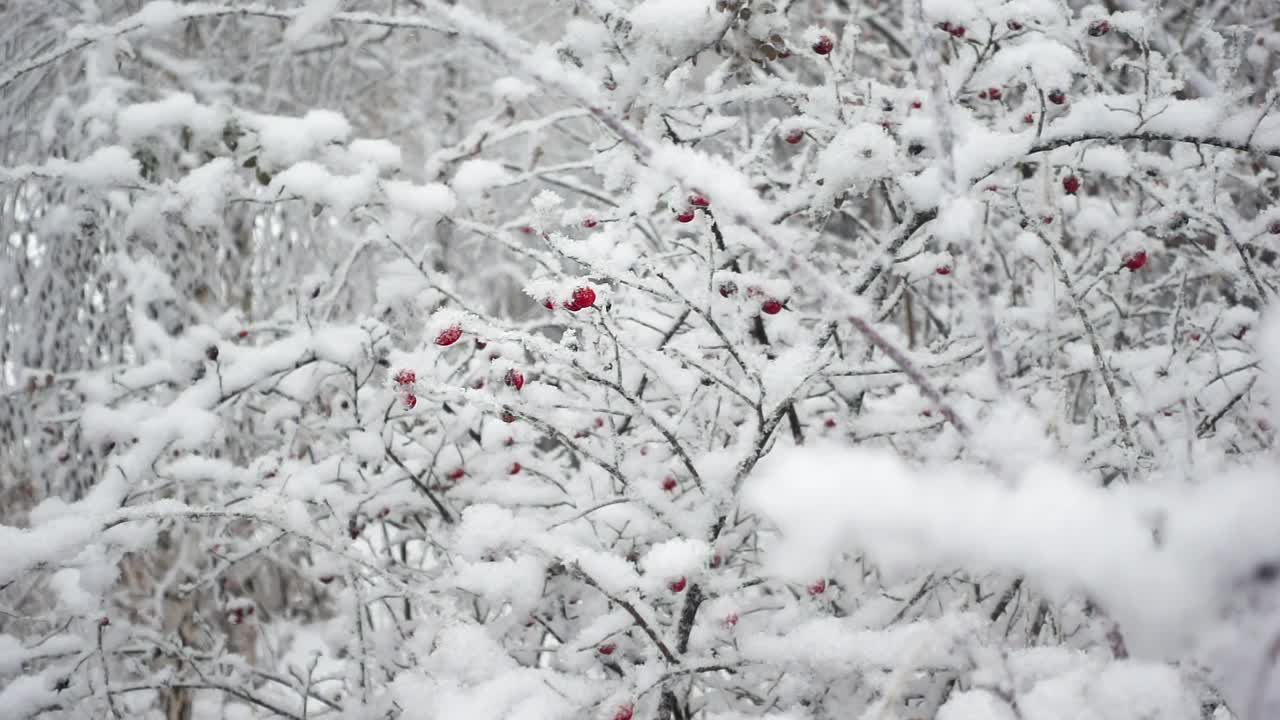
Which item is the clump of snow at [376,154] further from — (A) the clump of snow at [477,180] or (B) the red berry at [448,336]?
(B) the red berry at [448,336]

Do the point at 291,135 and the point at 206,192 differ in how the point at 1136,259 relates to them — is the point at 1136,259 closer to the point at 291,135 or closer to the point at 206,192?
the point at 291,135

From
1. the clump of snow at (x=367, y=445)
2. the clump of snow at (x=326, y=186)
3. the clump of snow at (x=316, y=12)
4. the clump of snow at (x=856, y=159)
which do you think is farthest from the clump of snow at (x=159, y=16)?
the clump of snow at (x=856, y=159)

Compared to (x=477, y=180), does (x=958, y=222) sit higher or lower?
higher

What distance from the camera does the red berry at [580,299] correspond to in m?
1.16

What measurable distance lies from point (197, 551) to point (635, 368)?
9.84ft

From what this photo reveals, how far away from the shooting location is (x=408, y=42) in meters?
4.68

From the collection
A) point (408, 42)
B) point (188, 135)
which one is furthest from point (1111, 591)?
point (408, 42)

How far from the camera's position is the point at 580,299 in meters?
1.17

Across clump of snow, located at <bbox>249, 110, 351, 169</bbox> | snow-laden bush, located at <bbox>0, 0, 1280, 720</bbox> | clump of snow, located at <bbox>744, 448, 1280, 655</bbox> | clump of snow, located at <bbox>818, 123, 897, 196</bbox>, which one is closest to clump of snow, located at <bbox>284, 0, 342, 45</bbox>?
snow-laden bush, located at <bbox>0, 0, 1280, 720</bbox>

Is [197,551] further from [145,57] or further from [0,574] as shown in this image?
[0,574]

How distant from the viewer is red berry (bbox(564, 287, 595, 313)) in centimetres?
116

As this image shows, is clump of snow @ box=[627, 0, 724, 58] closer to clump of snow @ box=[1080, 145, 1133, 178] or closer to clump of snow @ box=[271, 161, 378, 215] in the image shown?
clump of snow @ box=[1080, 145, 1133, 178]

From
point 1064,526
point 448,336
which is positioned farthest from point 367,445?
point 1064,526

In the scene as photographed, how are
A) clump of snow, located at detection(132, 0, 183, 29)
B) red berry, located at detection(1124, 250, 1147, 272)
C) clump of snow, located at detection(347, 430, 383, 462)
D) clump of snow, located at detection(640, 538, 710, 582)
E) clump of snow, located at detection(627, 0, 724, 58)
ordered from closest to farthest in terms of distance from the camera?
clump of snow, located at detection(640, 538, 710, 582), clump of snow, located at detection(627, 0, 724, 58), red berry, located at detection(1124, 250, 1147, 272), clump of snow, located at detection(347, 430, 383, 462), clump of snow, located at detection(132, 0, 183, 29)
